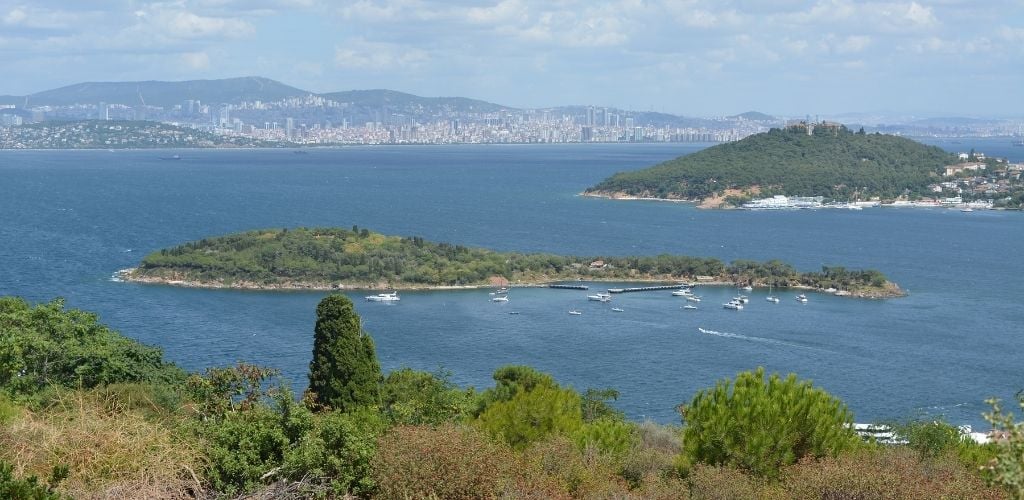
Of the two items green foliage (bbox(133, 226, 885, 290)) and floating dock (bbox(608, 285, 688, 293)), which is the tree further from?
green foliage (bbox(133, 226, 885, 290))

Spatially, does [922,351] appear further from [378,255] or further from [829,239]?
[829,239]

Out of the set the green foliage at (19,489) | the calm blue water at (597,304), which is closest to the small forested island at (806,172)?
the calm blue water at (597,304)

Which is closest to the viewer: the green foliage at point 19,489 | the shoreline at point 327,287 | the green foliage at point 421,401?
the green foliage at point 19,489

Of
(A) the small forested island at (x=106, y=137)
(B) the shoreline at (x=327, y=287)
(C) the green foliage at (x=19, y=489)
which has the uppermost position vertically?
(C) the green foliage at (x=19, y=489)

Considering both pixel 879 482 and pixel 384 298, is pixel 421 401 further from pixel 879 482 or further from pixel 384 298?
pixel 384 298

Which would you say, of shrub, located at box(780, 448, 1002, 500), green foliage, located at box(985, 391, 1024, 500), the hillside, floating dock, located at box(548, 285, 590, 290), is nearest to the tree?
shrub, located at box(780, 448, 1002, 500)

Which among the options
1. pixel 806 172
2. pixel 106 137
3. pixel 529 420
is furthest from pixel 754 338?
pixel 106 137

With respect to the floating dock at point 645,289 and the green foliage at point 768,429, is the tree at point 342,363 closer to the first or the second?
the green foliage at point 768,429
